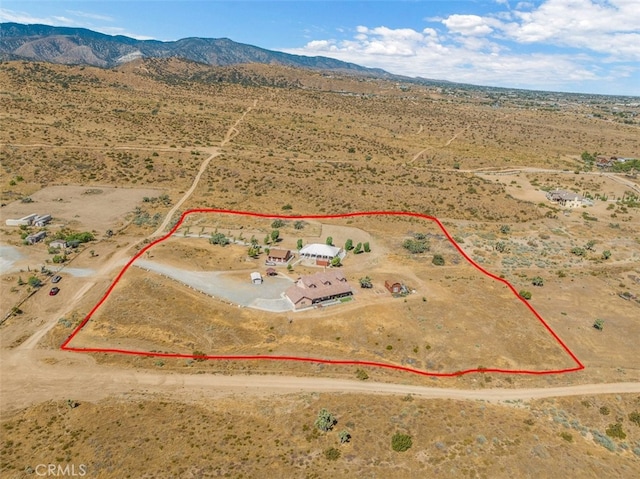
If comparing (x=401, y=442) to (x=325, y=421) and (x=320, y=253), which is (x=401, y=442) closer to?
(x=325, y=421)

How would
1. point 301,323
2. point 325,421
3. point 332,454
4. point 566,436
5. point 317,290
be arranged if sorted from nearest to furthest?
1. point 332,454
2. point 325,421
3. point 566,436
4. point 301,323
5. point 317,290

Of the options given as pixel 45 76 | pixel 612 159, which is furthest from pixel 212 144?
pixel 612 159

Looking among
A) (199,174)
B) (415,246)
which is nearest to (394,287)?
(415,246)

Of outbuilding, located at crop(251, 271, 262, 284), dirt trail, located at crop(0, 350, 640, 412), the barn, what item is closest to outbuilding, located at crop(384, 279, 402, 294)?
the barn

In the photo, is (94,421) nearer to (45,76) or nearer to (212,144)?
(212,144)

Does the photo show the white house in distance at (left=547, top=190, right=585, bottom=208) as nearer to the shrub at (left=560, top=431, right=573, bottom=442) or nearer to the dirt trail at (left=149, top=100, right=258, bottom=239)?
the shrub at (left=560, top=431, right=573, bottom=442)

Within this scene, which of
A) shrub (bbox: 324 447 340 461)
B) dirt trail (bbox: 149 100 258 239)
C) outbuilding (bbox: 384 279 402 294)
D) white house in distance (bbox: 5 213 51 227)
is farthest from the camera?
dirt trail (bbox: 149 100 258 239)
